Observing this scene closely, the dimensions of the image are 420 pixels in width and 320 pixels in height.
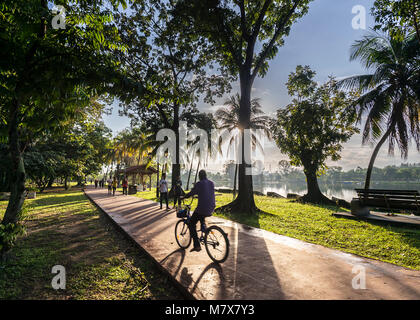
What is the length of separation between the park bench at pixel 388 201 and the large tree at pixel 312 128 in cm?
908

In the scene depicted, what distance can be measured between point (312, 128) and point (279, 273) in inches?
643

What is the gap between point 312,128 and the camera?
1723 cm

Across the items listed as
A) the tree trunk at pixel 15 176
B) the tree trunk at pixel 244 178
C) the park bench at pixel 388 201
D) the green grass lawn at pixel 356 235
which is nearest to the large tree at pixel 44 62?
the tree trunk at pixel 15 176

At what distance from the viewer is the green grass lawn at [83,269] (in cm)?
330

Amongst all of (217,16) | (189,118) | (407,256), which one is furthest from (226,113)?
(407,256)

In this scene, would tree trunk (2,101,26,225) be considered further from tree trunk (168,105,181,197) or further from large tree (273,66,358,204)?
large tree (273,66,358,204)

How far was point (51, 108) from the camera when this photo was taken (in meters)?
3.95

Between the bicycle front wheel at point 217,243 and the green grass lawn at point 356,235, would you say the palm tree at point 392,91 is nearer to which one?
the green grass lawn at point 356,235

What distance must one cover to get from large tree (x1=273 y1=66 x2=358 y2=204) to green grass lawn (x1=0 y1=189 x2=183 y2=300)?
16457 mm

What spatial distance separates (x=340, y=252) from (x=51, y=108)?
7.05m

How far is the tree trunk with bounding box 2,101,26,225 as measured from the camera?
4.05 metres

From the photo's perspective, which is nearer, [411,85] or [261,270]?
[261,270]

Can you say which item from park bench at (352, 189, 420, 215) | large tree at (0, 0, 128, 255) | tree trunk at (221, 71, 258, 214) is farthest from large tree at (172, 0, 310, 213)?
large tree at (0, 0, 128, 255)
